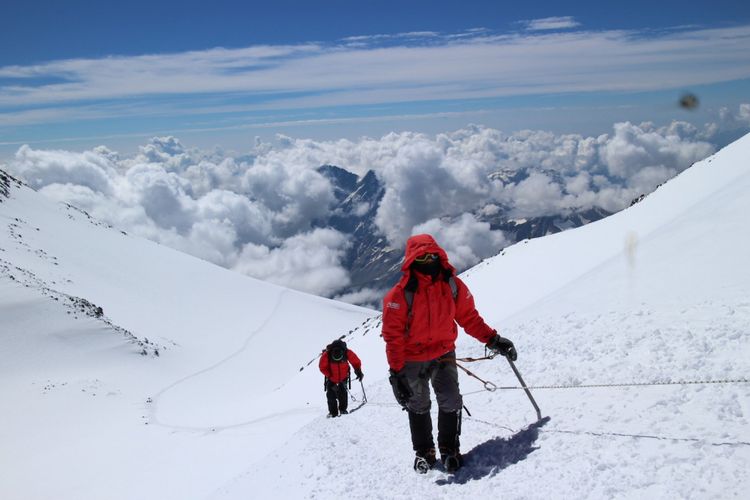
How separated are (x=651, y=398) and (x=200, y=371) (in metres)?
45.6

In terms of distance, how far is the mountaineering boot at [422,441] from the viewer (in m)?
6.57

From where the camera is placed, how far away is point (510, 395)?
8148mm

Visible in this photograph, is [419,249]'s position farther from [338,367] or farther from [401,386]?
[338,367]

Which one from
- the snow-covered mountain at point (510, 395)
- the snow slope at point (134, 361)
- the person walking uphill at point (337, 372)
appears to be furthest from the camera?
the snow slope at point (134, 361)

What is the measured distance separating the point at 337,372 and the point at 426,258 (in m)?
8.73

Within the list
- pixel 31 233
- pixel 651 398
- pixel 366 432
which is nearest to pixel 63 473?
pixel 366 432

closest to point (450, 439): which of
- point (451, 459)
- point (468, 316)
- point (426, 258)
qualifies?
point (451, 459)

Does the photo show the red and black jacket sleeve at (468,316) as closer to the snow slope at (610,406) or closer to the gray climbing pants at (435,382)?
the gray climbing pants at (435,382)

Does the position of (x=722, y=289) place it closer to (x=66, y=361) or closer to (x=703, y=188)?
(x=703, y=188)

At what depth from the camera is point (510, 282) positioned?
20.9m

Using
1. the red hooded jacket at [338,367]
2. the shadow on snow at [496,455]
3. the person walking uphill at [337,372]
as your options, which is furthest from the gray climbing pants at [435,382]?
the red hooded jacket at [338,367]

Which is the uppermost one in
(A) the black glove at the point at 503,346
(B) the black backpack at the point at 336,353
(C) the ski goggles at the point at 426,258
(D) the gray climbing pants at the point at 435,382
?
(C) the ski goggles at the point at 426,258

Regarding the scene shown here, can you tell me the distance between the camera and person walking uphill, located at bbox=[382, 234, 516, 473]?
591 cm

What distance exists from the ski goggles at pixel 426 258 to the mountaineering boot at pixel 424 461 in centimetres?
269
